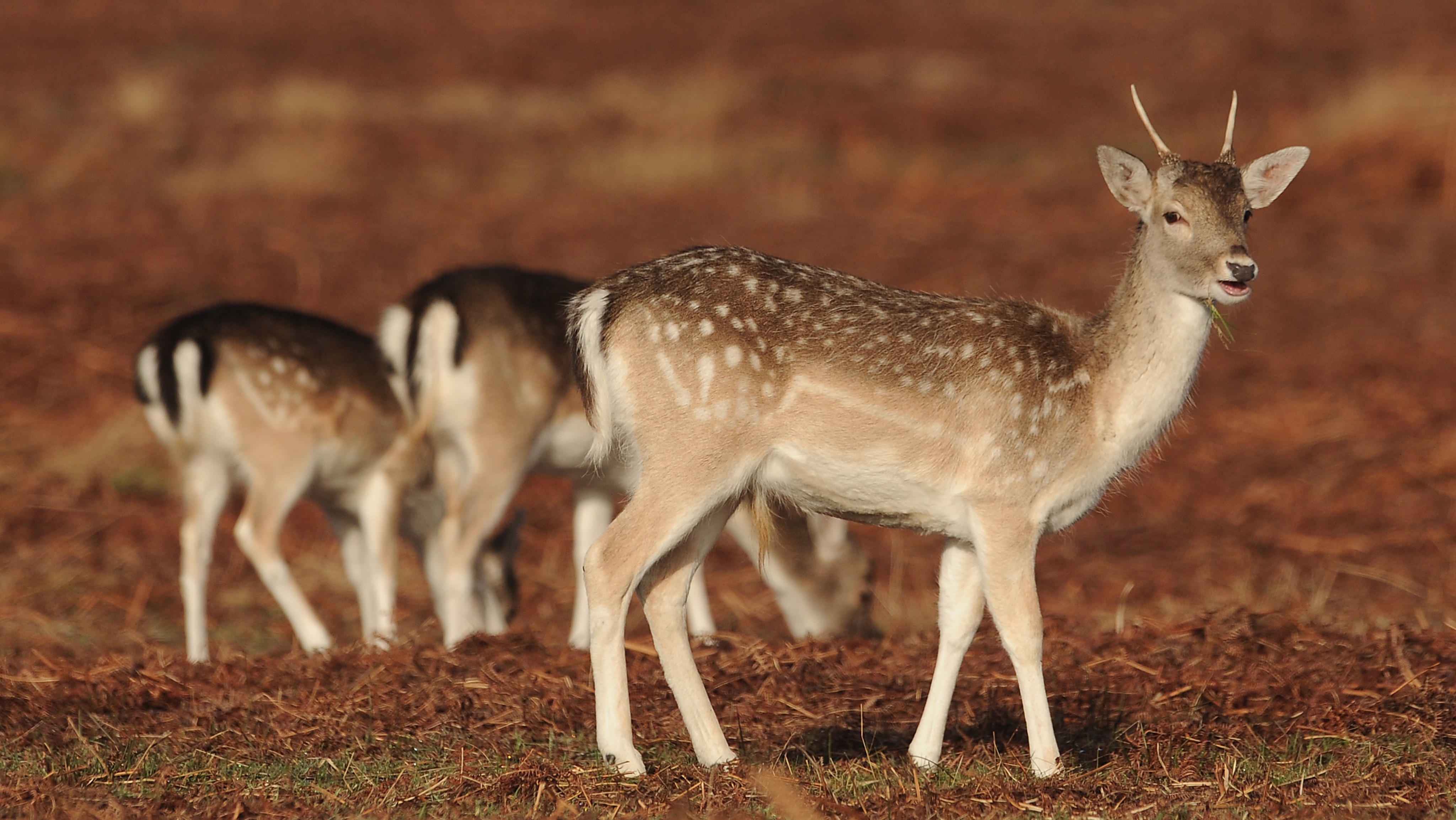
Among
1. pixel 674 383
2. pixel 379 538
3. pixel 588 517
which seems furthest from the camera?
pixel 588 517

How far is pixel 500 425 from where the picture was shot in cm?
855

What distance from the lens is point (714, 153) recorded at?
20.0 m

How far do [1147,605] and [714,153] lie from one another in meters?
12.3

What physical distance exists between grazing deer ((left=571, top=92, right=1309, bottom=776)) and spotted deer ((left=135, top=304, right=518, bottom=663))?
3.45m

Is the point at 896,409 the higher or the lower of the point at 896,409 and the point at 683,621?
the higher

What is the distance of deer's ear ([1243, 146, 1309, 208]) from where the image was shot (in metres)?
5.29

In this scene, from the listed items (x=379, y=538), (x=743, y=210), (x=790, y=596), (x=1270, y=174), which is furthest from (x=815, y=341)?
(x=743, y=210)

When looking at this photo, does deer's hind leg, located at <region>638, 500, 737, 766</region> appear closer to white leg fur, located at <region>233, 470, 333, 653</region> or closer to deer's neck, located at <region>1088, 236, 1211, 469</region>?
deer's neck, located at <region>1088, 236, 1211, 469</region>

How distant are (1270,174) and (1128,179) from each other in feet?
1.59

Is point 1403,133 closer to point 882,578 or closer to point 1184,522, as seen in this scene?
point 1184,522

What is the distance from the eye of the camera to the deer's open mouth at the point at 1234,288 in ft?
16.1

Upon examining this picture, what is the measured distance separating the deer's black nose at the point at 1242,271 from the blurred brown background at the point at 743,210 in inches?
98.1

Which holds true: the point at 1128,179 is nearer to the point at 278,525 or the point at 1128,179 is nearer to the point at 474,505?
the point at 474,505

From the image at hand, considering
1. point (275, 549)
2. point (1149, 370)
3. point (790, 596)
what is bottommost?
point (790, 596)
